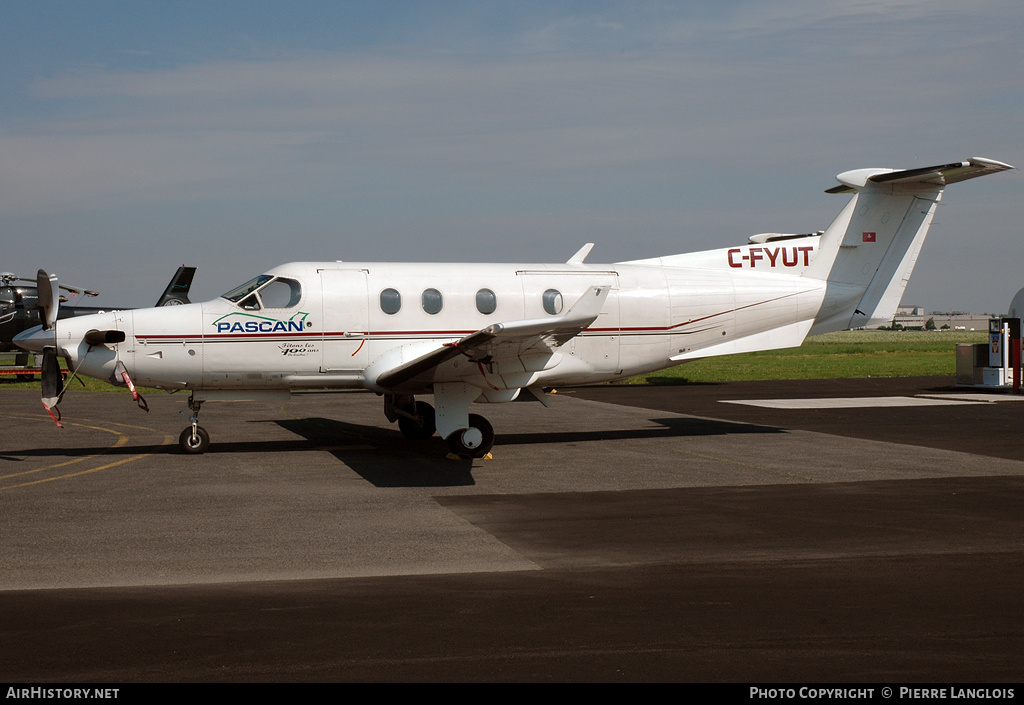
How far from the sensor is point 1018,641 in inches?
221

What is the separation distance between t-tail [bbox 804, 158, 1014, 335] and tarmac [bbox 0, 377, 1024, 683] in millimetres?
2577

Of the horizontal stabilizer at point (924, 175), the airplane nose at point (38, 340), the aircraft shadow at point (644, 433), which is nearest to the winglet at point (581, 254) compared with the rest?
the aircraft shadow at point (644, 433)

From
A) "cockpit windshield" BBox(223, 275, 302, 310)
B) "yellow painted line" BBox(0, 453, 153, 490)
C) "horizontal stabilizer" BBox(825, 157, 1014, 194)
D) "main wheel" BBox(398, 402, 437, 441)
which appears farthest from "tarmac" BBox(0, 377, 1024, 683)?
"horizontal stabilizer" BBox(825, 157, 1014, 194)

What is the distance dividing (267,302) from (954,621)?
11643 millimetres

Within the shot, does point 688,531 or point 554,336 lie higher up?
point 554,336

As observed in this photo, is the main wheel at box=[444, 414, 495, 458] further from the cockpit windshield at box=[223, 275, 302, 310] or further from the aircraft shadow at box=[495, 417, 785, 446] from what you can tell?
the cockpit windshield at box=[223, 275, 302, 310]

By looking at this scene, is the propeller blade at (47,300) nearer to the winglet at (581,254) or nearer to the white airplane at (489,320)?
the white airplane at (489,320)

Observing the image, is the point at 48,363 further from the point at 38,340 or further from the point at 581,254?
the point at 581,254

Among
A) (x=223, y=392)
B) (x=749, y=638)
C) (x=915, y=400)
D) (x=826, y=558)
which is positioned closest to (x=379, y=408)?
(x=223, y=392)

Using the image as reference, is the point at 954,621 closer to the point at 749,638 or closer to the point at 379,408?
the point at 749,638

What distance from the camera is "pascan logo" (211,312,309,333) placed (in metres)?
14.8

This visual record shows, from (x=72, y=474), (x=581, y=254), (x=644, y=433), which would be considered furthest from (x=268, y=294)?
(x=644, y=433)

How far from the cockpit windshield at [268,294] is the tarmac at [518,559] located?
2.51 metres

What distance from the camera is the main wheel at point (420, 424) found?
1719cm
